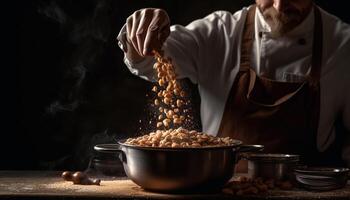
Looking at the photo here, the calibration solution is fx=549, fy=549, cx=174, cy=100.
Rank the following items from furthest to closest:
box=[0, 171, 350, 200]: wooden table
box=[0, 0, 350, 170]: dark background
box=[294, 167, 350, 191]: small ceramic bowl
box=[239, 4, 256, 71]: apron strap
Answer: box=[0, 0, 350, 170]: dark background, box=[239, 4, 256, 71]: apron strap, box=[294, 167, 350, 191]: small ceramic bowl, box=[0, 171, 350, 200]: wooden table

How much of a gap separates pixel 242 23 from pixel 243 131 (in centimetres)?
61

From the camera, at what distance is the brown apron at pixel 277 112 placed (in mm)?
2807

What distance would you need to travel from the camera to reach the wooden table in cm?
189

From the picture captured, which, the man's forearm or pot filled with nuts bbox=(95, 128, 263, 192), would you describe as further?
the man's forearm

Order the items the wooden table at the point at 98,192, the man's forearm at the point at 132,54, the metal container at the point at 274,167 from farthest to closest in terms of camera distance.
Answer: the man's forearm at the point at 132,54 → the metal container at the point at 274,167 → the wooden table at the point at 98,192

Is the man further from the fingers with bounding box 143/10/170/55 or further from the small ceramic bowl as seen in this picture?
the small ceramic bowl

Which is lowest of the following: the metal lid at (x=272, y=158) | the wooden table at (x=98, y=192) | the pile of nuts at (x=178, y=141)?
the wooden table at (x=98, y=192)

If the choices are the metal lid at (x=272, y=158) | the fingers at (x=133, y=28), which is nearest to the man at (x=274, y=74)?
the fingers at (x=133, y=28)

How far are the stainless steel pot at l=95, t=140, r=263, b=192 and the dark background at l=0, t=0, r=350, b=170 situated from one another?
1.50 meters

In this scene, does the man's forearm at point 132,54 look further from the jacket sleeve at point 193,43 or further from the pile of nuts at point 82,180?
the pile of nuts at point 82,180

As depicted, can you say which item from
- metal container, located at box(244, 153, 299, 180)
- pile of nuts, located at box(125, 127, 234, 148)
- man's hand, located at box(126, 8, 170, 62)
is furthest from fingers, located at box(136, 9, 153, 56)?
metal container, located at box(244, 153, 299, 180)

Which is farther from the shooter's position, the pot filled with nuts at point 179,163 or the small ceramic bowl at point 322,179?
the small ceramic bowl at point 322,179

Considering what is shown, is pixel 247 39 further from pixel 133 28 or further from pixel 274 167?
pixel 274 167

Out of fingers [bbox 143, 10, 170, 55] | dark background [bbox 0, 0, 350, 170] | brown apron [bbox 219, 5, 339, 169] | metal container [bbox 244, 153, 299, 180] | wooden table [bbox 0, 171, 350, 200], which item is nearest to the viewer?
wooden table [bbox 0, 171, 350, 200]
